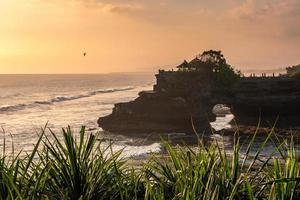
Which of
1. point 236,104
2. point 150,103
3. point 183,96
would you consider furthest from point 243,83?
point 150,103

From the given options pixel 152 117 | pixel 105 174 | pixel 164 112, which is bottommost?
pixel 152 117

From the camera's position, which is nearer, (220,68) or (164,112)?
(164,112)

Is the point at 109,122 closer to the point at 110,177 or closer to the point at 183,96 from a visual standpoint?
the point at 183,96

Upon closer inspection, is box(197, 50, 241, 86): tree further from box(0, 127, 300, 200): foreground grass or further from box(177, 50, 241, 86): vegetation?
box(0, 127, 300, 200): foreground grass

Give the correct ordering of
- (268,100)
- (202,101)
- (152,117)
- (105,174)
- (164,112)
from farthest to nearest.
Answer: (202,101), (268,100), (164,112), (152,117), (105,174)

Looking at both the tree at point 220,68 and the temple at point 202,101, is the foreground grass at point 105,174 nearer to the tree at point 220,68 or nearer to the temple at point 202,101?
the temple at point 202,101

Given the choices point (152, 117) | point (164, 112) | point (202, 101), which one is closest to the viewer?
point (152, 117)

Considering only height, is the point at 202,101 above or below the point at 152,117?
above

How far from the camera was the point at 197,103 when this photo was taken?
6066 cm

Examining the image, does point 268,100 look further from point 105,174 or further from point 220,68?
point 105,174

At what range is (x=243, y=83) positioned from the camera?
64562 mm

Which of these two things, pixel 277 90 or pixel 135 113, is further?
pixel 277 90

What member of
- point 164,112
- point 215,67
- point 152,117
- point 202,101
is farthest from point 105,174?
point 215,67

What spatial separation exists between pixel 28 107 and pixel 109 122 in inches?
1703
